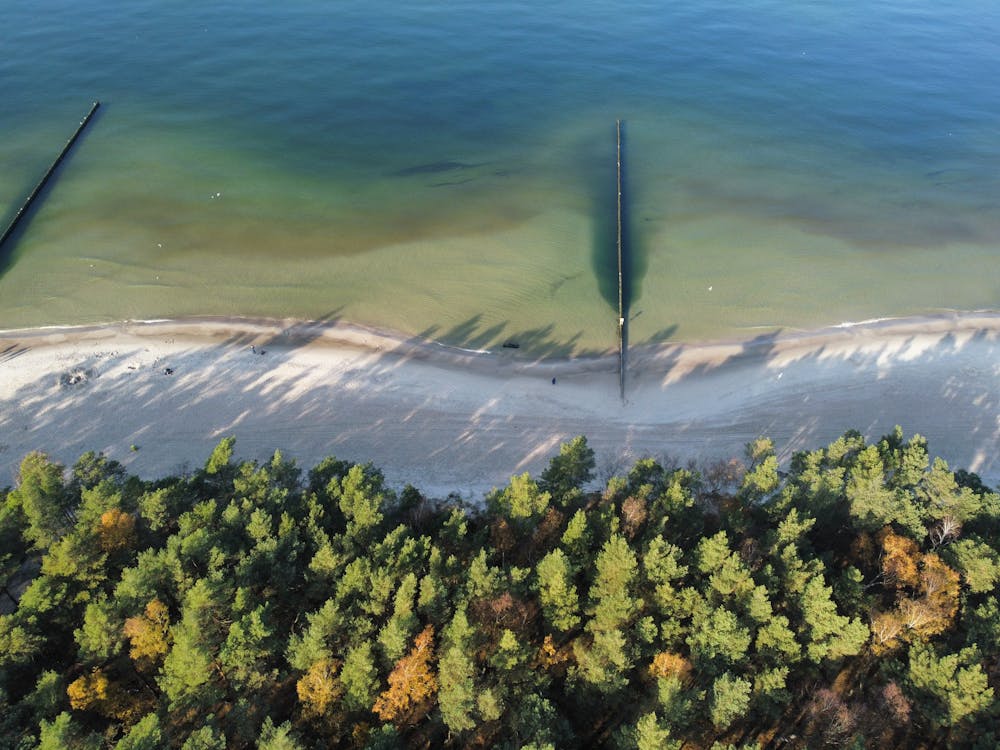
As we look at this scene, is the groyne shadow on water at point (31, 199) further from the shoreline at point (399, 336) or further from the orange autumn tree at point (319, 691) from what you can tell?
the orange autumn tree at point (319, 691)

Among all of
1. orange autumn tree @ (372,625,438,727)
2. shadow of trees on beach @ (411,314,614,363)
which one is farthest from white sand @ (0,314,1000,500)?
orange autumn tree @ (372,625,438,727)

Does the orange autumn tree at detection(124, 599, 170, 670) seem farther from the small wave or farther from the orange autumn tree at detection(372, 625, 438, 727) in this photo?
the small wave

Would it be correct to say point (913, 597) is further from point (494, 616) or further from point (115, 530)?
point (115, 530)

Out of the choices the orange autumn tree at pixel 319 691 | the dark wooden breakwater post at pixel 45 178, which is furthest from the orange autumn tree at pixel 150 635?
the dark wooden breakwater post at pixel 45 178

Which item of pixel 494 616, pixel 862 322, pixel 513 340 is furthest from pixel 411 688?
pixel 862 322

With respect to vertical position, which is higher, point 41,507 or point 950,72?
point 950,72

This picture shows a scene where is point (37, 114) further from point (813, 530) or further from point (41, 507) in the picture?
point (813, 530)

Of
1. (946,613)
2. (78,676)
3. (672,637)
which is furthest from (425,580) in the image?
(946,613)
